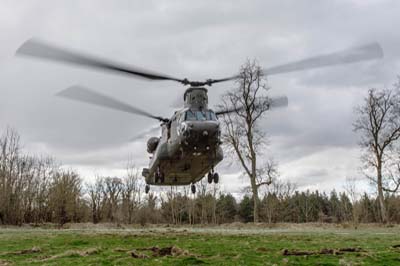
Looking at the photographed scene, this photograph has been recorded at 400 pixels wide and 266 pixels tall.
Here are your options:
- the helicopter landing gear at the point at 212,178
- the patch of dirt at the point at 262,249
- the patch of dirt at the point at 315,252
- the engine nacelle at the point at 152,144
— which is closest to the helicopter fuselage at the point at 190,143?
the helicopter landing gear at the point at 212,178

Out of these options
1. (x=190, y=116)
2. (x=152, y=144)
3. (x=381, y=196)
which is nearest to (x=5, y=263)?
(x=190, y=116)

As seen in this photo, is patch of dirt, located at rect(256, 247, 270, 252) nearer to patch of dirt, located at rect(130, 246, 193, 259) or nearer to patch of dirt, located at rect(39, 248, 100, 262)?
patch of dirt, located at rect(130, 246, 193, 259)

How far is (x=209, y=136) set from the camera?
1641 centimetres

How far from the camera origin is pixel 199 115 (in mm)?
17000

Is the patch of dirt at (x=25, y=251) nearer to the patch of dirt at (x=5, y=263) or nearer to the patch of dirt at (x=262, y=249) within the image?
the patch of dirt at (x=5, y=263)

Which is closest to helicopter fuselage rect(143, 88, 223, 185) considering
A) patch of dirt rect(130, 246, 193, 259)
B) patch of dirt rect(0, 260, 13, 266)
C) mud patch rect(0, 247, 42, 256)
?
patch of dirt rect(130, 246, 193, 259)

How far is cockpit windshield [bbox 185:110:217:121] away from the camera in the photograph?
662 inches

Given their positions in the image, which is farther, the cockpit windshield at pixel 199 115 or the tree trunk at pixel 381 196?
the tree trunk at pixel 381 196

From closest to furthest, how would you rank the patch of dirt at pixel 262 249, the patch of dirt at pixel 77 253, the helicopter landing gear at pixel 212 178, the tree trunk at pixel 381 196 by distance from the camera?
the patch of dirt at pixel 77 253, the patch of dirt at pixel 262 249, the helicopter landing gear at pixel 212 178, the tree trunk at pixel 381 196

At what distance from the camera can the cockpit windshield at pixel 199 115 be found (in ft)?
55.2

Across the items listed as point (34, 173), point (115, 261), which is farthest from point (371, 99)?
point (34, 173)

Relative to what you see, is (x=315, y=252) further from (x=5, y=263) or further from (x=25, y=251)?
(x=25, y=251)

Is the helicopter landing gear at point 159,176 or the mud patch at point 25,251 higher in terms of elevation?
the helicopter landing gear at point 159,176

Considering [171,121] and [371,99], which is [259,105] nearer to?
[371,99]
